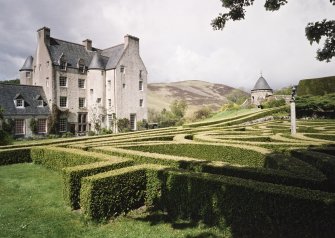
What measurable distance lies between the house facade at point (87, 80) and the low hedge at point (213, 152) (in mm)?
26721

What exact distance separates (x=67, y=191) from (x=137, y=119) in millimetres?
35566

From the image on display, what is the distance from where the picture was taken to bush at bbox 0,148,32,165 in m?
15.7

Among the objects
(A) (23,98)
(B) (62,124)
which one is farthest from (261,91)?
(A) (23,98)

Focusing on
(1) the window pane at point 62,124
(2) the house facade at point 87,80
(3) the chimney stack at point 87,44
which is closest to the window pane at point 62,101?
(2) the house facade at point 87,80

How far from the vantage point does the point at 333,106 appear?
32844 millimetres

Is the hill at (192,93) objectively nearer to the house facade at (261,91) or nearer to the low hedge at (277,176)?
the house facade at (261,91)

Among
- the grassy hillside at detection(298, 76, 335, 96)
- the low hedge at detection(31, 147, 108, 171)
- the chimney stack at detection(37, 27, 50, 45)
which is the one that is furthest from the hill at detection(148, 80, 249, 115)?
the low hedge at detection(31, 147, 108, 171)

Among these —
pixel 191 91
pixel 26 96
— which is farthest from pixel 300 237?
pixel 191 91

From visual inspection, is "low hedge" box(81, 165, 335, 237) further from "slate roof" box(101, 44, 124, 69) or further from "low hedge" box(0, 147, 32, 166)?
"slate roof" box(101, 44, 124, 69)

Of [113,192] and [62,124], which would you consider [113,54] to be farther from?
[113,192]

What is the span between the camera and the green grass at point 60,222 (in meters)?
7.10

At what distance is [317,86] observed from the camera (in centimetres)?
4238

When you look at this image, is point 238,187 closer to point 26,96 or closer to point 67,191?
point 67,191

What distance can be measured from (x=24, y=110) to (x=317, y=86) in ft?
141
